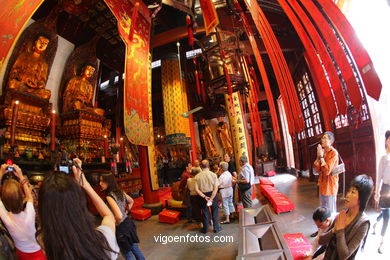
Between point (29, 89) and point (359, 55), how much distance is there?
798cm

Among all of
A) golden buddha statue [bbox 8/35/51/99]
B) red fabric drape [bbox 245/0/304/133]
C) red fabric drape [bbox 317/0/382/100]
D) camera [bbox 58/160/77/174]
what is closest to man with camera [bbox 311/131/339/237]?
red fabric drape [bbox 245/0/304/133]

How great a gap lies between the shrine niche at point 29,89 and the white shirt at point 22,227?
509 centimetres

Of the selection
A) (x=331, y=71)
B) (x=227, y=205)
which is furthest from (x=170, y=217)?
(x=331, y=71)

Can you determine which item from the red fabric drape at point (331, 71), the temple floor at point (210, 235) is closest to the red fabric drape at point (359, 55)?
the red fabric drape at point (331, 71)

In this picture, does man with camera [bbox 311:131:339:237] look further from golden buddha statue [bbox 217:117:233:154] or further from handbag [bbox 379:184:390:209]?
golden buddha statue [bbox 217:117:233:154]

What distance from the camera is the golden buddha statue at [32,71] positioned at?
5.82 m

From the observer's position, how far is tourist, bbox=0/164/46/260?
1608 mm

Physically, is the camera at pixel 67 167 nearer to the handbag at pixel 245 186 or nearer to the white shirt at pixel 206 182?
the white shirt at pixel 206 182

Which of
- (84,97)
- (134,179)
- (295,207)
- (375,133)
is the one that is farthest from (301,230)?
(84,97)

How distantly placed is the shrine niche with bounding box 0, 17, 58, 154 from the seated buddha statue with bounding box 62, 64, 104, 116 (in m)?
0.90

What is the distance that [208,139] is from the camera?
13383 millimetres

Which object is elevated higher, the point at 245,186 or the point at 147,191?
the point at 245,186

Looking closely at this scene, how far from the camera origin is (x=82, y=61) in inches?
319

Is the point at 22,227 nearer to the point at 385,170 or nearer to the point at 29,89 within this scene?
the point at 385,170
